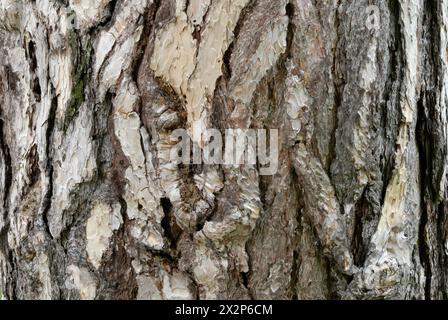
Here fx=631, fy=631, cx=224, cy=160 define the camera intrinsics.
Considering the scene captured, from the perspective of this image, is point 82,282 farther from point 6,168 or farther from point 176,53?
point 176,53

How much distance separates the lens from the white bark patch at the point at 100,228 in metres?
1.43

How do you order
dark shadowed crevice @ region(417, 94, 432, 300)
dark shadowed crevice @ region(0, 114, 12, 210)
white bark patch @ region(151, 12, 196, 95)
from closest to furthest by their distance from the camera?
white bark patch @ region(151, 12, 196, 95), dark shadowed crevice @ region(417, 94, 432, 300), dark shadowed crevice @ region(0, 114, 12, 210)

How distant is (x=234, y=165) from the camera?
4.54ft

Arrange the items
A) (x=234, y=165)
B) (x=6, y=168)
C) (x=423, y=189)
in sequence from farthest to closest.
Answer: (x=6, y=168)
(x=423, y=189)
(x=234, y=165)

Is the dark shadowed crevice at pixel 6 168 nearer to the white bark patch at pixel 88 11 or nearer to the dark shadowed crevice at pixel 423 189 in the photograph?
the white bark patch at pixel 88 11

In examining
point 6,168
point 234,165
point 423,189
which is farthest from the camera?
point 6,168

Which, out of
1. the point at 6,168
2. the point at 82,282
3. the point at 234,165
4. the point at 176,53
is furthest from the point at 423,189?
the point at 6,168

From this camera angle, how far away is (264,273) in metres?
1.41

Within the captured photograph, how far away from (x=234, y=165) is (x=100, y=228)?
1.12 ft

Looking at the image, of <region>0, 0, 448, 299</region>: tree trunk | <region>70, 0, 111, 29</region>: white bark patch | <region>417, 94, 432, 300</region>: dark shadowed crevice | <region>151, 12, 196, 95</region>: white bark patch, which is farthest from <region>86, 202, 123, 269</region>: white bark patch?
<region>417, 94, 432, 300</region>: dark shadowed crevice

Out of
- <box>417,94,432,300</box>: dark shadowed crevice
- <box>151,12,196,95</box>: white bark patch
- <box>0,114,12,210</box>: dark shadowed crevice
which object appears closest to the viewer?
<box>151,12,196,95</box>: white bark patch

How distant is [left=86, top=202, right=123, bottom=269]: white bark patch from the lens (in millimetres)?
1429

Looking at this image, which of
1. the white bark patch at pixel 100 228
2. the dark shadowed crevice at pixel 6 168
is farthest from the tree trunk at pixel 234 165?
the dark shadowed crevice at pixel 6 168

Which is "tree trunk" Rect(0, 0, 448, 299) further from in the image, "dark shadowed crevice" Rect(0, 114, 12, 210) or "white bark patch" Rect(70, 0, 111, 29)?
"dark shadowed crevice" Rect(0, 114, 12, 210)
